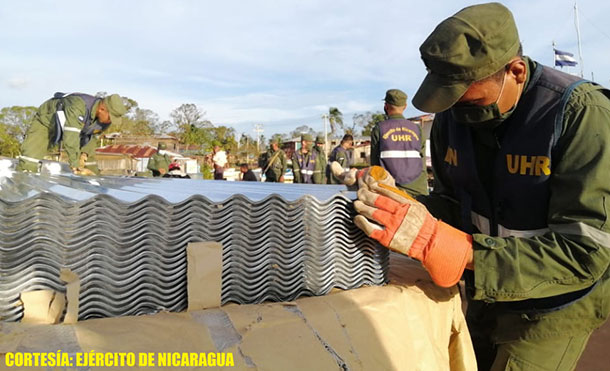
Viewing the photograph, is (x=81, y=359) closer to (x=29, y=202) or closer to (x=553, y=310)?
(x=29, y=202)

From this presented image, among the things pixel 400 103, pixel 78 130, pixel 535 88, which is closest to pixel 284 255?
pixel 535 88

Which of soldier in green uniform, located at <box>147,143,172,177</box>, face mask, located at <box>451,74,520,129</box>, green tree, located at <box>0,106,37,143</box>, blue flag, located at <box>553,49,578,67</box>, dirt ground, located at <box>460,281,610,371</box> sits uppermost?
blue flag, located at <box>553,49,578,67</box>

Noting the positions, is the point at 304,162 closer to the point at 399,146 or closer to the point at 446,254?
the point at 399,146

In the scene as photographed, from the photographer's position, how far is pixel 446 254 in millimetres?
1210

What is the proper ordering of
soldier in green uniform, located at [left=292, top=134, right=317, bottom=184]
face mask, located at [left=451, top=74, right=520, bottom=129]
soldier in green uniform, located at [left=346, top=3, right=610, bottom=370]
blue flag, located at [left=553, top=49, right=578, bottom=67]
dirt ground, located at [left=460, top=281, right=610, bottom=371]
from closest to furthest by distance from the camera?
1. soldier in green uniform, located at [left=346, top=3, right=610, bottom=370]
2. face mask, located at [left=451, top=74, right=520, bottom=129]
3. dirt ground, located at [left=460, top=281, right=610, bottom=371]
4. soldier in green uniform, located at [left=292, top=134, right=317, bottom=184]
5. blue flag, located at [left=553, top=49, right=578, bottom=67]

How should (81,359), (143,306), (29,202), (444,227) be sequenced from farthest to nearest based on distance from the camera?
(444,227), (143,306), (29,202), (81,359)

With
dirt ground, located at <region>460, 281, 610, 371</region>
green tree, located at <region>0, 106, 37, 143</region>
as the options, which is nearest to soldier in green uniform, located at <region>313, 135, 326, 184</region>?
dirt ground, located at <region>460, 281, 610, 371</region>

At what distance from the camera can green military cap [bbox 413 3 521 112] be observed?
119cm

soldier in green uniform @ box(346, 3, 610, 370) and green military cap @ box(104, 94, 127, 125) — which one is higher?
green military cap @ box(104, 94, 127, 125)

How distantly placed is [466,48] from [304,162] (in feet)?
27.8

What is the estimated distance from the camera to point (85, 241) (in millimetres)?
986

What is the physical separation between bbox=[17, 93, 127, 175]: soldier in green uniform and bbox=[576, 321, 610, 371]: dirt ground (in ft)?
17.7

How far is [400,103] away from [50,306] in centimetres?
375

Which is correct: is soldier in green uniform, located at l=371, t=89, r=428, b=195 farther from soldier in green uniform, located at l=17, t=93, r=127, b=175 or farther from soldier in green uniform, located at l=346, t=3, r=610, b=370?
soldier in green uniform, located at l=17, t=93, r=127, b=175
